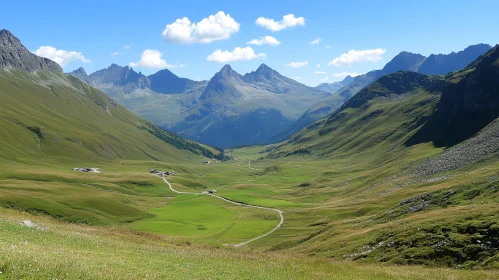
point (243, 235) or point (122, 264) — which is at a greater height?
point (122, 264)

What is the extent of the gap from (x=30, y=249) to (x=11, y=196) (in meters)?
90.5

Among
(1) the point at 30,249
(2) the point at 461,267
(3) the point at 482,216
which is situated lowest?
(2) the point at 461,267

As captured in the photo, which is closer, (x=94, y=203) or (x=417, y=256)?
(x=417, y=256)

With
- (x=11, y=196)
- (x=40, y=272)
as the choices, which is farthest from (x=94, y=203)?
(x=40, y=272)

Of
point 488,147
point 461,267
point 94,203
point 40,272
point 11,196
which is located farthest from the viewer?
point 488,147

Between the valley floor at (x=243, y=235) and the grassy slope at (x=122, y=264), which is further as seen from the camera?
the valley floor at (x=243, y=235)

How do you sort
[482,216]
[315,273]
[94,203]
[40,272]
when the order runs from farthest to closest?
1. [94,203]
2. [482,216]
3. [315,273]
4. [40,272]

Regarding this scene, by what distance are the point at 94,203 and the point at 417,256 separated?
108 m

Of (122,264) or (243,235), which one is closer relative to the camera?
(122,264)

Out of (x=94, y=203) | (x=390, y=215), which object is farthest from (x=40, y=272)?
(x=94, y=203)

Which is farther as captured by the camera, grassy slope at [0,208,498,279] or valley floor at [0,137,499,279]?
valley floor at [0,137,499,279]

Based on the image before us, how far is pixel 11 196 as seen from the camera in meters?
99.3

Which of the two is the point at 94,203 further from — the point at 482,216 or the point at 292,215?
the point at 482,216

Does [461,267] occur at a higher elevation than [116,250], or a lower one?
lower
